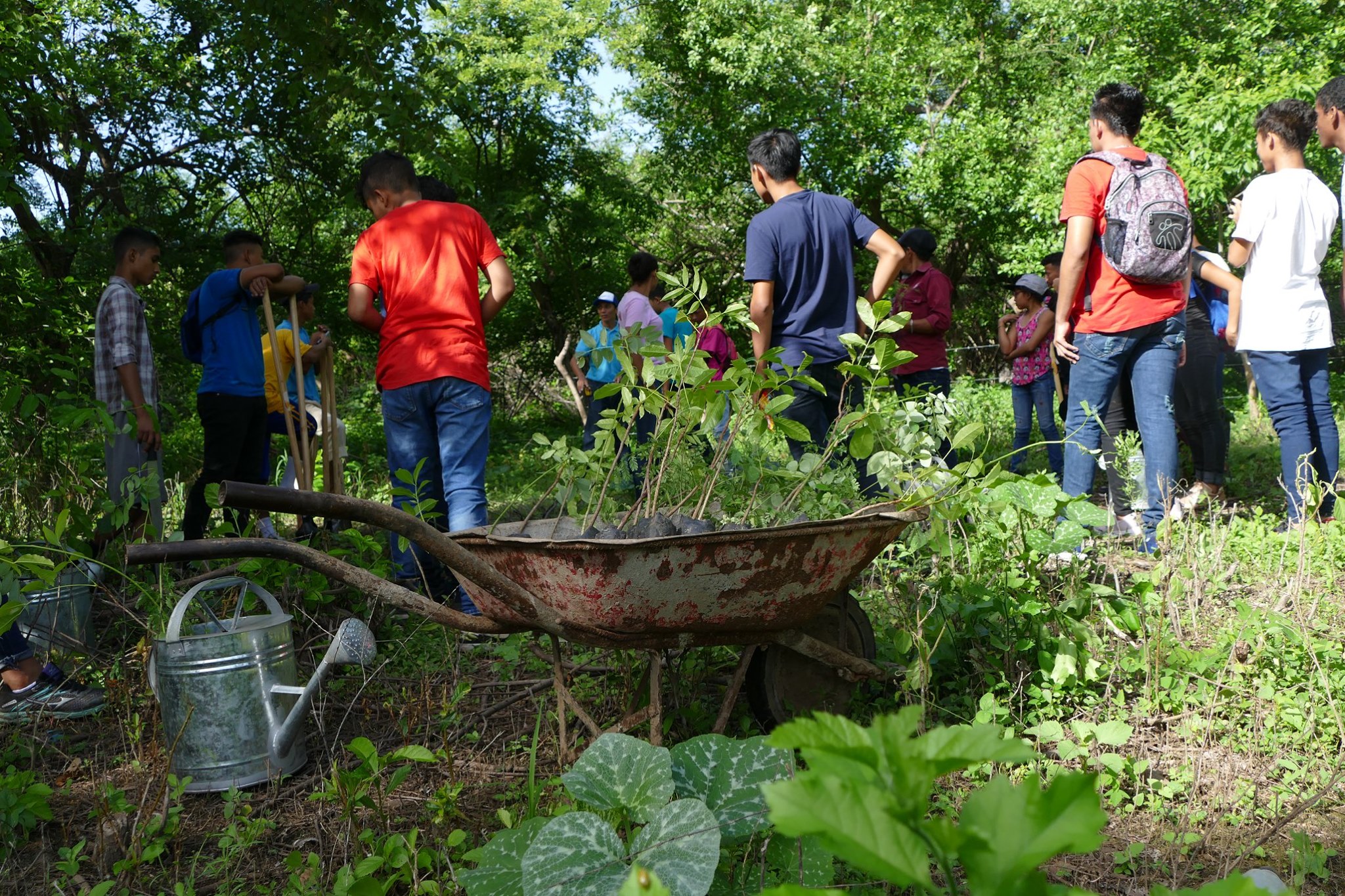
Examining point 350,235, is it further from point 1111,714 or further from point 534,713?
point 1111,714

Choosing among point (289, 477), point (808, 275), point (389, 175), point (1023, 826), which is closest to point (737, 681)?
point (1023, 826)

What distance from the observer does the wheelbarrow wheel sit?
2609mm

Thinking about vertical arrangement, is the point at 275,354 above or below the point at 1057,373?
above

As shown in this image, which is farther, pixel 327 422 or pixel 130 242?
pixel 327 422

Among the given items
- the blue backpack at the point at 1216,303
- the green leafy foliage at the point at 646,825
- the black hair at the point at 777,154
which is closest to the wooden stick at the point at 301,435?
the black hair at the point at 777,154

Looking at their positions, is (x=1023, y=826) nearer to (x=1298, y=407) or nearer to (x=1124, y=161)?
(x=1124, y=161)

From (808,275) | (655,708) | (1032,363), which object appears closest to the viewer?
(655,708)

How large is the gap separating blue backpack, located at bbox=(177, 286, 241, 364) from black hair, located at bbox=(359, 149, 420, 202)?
109 centimetres

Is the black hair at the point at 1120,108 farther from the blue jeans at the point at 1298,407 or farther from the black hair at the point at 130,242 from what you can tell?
the black hair at the point at 130,242

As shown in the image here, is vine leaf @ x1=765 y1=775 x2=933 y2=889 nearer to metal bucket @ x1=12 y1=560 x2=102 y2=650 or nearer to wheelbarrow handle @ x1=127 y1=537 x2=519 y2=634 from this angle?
wheelbarrow handle @ x1=127 y1=537 x2=519 y2=634

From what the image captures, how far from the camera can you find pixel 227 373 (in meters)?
4.66

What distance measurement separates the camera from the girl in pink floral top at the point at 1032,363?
645cm

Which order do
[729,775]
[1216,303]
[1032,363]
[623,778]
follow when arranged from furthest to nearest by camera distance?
[1032,363]
[1216,303]
[729,775]
[623,778]

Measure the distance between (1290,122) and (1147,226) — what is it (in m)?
1.10
